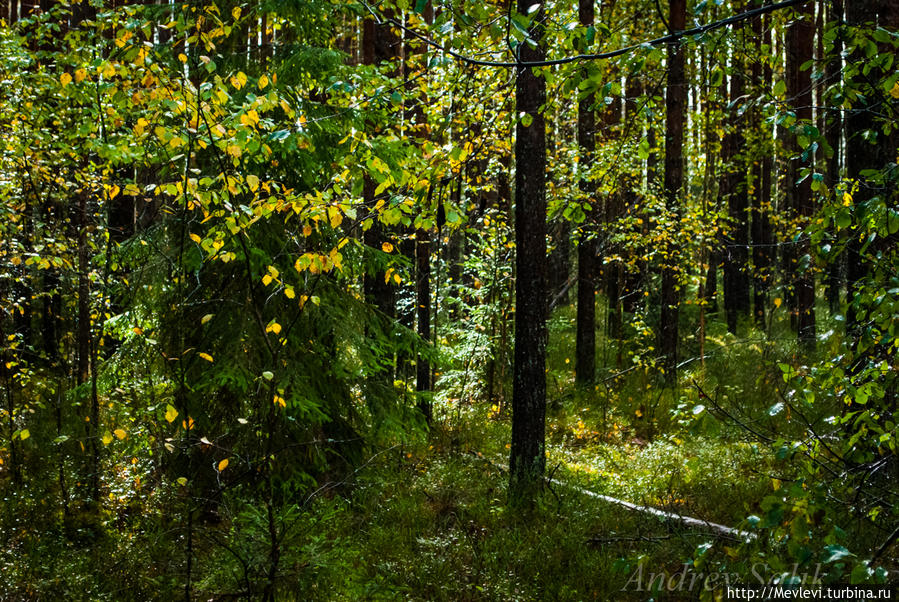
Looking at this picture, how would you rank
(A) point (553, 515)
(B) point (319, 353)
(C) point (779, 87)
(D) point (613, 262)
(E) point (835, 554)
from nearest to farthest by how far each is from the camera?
(E) point (835, 554), (C) point (779, 87), (A) point (553, 515), (B) point (319, 353), (D) point (613, 262)

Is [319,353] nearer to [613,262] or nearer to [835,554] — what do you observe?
[835,554]

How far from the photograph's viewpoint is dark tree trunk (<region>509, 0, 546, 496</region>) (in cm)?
716

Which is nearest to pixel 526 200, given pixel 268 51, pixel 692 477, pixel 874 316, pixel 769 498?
pixel 268 51

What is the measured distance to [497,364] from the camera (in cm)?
1228

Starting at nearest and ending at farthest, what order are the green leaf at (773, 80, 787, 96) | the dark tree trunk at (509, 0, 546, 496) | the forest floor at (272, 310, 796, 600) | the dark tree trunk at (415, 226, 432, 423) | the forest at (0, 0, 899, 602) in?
the green leaf at (773, 80, 787, 96), the forest at (0, 0, 899, 602), the forest floor at (272, 310, 796, 600), the dark tree trunk at (509, 0, 546, 496), the dark tree trunk at (415, 226, 432, 423)

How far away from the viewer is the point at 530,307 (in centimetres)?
732

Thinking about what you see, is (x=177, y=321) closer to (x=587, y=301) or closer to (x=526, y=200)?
(x=526, y=200)

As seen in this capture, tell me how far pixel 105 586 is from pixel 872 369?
6462 millimetres

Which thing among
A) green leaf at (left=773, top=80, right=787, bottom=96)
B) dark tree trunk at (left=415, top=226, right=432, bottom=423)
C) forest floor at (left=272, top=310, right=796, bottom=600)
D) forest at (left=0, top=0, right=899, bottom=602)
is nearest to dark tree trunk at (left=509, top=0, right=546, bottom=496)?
forest at (left=0, top=0, right=899, bottom=602)

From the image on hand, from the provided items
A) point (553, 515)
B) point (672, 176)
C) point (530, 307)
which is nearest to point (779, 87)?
point (530, 307)

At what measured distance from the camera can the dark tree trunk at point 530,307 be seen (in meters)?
7.16

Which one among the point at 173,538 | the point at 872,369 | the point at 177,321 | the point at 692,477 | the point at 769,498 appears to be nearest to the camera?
Answer: the point at 769,498

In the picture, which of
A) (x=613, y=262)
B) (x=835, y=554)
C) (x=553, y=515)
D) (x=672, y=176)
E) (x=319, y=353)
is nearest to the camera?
(x=835, y=554)

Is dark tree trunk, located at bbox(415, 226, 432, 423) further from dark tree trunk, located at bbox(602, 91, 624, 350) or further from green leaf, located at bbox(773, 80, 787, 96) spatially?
green leaf, located at bbox(773, 80, 787, 96)
